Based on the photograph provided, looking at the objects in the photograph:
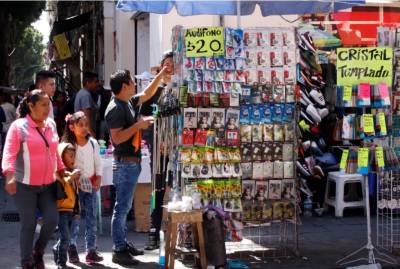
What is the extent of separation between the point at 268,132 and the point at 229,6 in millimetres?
1862

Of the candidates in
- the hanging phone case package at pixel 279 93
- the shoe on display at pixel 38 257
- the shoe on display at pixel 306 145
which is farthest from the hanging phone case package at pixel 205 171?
the shoe on display at pixel 306 145

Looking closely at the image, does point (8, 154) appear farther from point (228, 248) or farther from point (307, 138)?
point (307, 138)

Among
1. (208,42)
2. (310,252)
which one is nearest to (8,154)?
(208,42)

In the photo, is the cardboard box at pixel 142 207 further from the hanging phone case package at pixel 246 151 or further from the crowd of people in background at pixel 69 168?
the hanging phone case package at pixel 246 151

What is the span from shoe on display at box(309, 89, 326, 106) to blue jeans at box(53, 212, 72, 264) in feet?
15.3

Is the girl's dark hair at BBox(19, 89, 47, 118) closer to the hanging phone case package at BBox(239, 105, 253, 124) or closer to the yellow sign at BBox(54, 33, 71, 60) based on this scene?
the hanging phone case package at BBox(239, 105, 253, 124)

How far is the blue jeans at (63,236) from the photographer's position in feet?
21.0

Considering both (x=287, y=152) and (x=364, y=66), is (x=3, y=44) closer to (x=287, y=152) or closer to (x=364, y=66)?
(x=287, y=152)

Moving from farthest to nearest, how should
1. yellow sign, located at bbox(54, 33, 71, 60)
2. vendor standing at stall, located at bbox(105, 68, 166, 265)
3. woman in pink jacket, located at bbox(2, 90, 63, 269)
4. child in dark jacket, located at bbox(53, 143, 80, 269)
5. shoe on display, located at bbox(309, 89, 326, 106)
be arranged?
yellow sign, located at bbox(54, 33, 71, 60)
shoe on display, located at bbox(309, 89, 326, 106)
vendor standing at stall, located at bbox(105, 68, 166, 265)
child in dark jacket, located at bbox(53, 143, 80, 269)
woman in pink jacket, located at bbox(2, 90, 63, 269)

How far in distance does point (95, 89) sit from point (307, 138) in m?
4.08

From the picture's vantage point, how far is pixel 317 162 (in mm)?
10062

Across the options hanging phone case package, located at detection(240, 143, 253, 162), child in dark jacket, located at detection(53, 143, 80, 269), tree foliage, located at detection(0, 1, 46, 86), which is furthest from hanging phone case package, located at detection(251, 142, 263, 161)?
tree foliage, located at detection(0, 1, 46, 86)

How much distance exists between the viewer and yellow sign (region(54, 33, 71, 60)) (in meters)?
19.2

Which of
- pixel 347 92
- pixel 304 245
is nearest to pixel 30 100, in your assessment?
pixel 347 92
